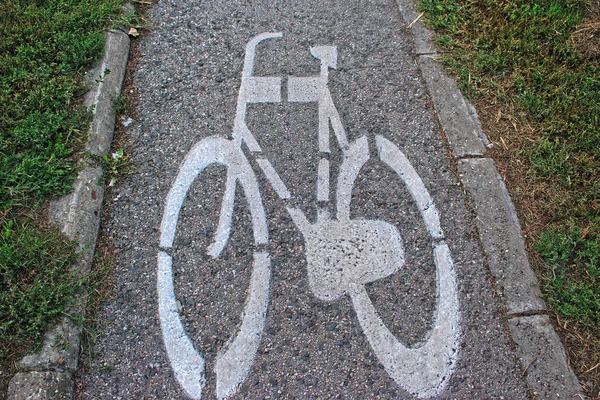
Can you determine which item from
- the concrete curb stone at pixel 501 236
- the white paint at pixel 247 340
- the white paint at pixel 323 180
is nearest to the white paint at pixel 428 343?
the concrete curb stone at pixel 501 236

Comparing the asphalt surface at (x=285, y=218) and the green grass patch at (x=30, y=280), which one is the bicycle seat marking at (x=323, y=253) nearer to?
the asphalt surface at (x=285, y=218)

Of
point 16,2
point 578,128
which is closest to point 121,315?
point 16,2

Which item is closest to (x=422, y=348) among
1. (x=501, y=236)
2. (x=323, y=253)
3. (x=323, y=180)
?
(x=323, y=253)

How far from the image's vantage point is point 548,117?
11.2ft

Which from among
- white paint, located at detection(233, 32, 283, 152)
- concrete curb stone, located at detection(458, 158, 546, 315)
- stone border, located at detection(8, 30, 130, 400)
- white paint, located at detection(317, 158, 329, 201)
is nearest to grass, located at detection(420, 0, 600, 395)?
concrete curb stone, located at detection(458, 158, 546, 315)

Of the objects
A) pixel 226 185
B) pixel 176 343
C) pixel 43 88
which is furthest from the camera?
pixel 43 88

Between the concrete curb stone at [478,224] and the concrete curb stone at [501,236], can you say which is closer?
the concrete curb stone at [478,224]

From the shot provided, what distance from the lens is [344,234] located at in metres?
2.96

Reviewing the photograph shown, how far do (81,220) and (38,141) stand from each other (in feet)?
2.00

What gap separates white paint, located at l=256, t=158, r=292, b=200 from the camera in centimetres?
311

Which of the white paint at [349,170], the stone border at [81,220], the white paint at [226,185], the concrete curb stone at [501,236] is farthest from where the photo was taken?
the white paint at [349,170]

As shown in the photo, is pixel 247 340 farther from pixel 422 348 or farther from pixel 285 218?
pixel 422 348

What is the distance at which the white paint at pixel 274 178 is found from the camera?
10.2 feet

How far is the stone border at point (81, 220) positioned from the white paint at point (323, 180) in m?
1.31
